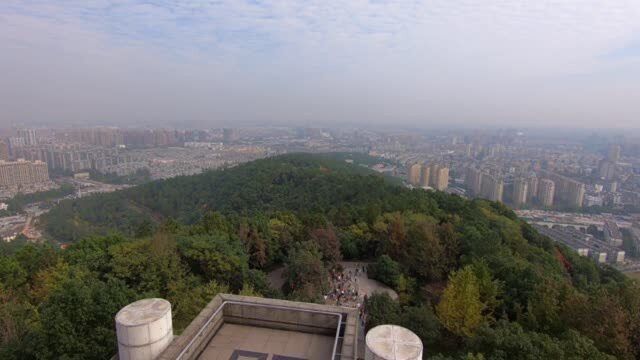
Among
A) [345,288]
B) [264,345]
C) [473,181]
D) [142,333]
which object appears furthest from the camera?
[473,181]

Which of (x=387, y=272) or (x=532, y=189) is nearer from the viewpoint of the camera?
(x=387, y=272)

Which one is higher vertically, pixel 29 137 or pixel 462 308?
pixel 29 137

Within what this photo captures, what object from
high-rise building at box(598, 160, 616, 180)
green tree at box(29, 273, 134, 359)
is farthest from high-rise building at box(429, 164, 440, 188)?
green tree at box(29, 273, 134, 359)

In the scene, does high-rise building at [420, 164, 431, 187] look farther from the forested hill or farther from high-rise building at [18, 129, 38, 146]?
high-rise building at [18, 129, 38, 146]

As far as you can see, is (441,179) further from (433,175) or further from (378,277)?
(378,277)

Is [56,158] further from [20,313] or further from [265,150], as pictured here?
[20,313]

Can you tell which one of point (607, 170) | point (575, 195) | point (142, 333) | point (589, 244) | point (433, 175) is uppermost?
point (142, 333)

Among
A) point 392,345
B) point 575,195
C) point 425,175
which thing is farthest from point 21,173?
point 575,195

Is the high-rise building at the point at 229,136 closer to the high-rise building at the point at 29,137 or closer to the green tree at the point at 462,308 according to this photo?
the high-rise building at the point at 29,137

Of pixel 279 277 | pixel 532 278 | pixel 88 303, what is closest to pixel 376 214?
pixel 279 277
